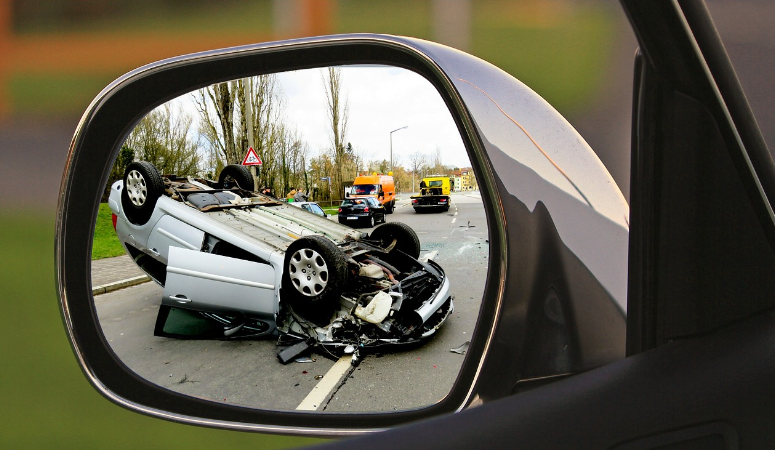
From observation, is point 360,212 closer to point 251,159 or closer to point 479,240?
point 251,159

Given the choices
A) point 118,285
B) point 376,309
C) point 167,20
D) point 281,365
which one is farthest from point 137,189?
point 167,20

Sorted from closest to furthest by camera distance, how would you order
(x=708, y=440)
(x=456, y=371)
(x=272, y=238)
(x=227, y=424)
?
(x=708, y=440) < (x=456, y=371) < (x=227, y=424) < (x=272, y=238)

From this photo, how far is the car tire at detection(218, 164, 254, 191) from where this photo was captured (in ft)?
18.3

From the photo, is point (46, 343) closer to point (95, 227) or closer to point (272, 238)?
point (95, 227)

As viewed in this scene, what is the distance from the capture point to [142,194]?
3.98 m

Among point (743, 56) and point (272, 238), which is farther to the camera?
point (272, 238)

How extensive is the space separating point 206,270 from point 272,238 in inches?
→ 42.8

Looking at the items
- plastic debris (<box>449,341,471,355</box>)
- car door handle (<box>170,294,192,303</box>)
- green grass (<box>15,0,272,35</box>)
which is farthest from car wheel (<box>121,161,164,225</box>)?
plastic debris (<box>449,341,471,355</box>)

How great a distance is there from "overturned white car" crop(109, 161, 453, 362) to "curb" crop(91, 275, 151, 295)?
17 centimetres

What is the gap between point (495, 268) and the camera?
0.84m

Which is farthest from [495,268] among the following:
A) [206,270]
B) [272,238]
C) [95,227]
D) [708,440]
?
[272,238]

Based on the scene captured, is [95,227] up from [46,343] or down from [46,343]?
up

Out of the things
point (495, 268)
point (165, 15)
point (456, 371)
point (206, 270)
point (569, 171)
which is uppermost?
point (165, 15)

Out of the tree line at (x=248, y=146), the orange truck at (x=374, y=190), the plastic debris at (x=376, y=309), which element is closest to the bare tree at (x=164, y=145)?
the tree line at (x=248, y=146)
